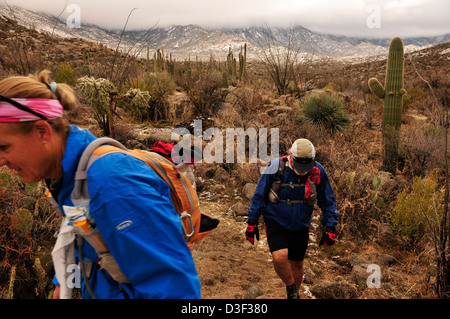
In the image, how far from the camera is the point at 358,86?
61.6 ft

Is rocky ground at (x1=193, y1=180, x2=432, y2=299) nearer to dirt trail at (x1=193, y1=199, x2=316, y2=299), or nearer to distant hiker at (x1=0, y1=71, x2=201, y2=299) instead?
dirt trail at (x1=193, y1=199, x2=316, y2=299)

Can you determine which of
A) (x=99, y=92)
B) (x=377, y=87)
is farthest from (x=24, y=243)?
(x=377, y=87)

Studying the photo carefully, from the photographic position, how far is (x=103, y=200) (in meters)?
1.04

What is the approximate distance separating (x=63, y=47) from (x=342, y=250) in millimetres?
33182

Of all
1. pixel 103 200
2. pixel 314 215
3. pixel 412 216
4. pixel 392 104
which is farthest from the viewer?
pixel 392 104

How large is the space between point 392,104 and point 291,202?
621cm

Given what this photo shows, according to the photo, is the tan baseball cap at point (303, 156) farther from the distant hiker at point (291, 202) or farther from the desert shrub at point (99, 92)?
the desert shrub at point (99, 92)

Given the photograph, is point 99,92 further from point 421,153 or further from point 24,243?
point 421,153

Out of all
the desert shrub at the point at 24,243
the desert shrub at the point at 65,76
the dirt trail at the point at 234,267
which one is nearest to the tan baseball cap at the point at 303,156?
the dirt trail at the point at 234,267

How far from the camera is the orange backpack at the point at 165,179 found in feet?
3.78

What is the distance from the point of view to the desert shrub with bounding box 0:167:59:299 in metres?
3.29

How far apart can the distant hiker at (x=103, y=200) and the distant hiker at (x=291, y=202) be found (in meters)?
2.24

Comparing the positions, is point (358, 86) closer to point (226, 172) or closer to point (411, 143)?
point (411, 143)
